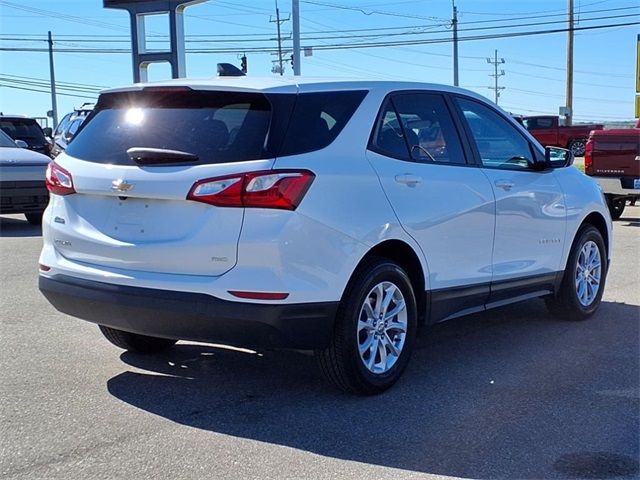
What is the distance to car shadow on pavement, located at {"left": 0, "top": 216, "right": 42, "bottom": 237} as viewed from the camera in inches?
484

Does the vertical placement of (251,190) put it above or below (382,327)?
above

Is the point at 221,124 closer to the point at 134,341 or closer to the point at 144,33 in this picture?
the point at 134,341

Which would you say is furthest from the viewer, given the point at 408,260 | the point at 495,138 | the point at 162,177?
the point at 495,138

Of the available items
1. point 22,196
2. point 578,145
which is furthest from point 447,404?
point 578,145

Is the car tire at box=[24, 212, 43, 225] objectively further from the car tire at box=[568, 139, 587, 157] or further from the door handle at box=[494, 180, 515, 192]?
the car tire at box=[568, 139, 587, 157]

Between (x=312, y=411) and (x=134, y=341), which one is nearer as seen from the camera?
(x=312, y=411)

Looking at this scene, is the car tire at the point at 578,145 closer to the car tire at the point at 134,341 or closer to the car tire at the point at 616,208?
the car tire at the point at 616,208

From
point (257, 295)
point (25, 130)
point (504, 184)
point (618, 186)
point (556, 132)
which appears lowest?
point (257, 295)

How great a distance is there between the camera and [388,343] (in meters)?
4.84

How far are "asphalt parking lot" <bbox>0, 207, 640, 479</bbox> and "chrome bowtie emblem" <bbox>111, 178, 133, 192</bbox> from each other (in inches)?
48.5

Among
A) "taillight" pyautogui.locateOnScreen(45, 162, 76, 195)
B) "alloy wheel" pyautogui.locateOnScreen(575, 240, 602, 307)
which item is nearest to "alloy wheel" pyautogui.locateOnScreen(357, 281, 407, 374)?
"taillight" pyautogui.locateOnScreen(45, 162, 76, 195)

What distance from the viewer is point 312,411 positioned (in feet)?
14.7

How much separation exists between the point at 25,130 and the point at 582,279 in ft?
53.3

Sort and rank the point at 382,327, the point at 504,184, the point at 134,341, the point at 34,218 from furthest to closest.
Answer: the point at 34,218 → the point at 504,184 → the point at 134,341 → the point at 382,327
